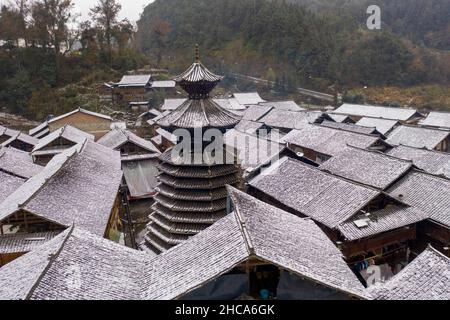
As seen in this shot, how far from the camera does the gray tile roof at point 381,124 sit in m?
53.9

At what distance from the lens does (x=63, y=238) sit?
12352 mm

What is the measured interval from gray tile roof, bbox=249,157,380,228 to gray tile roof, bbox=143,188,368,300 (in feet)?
30.6

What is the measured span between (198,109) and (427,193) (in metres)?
16.3

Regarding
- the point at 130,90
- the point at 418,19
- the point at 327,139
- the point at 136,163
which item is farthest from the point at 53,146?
the point at 418,19

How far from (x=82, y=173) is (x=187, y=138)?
11.9 meters

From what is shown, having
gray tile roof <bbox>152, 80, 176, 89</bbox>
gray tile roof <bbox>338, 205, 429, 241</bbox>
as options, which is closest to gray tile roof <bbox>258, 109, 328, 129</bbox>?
gray tile roof <bbox>152, 80, 176, 89</bbox>

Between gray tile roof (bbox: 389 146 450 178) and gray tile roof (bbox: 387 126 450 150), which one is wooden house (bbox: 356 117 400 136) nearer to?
gray tile roof (bbox: 387 126 450 150)

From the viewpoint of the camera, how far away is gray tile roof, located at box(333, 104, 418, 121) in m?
62.3

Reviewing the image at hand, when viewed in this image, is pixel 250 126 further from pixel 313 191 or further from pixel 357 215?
pixel 357 215

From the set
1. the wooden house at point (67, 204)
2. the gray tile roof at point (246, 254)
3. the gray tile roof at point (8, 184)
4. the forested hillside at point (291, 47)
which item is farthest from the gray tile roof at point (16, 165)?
the forested hillside at point (291, 47)

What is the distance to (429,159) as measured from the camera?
109 feet

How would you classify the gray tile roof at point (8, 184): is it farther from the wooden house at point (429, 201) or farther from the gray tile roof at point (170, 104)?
the gray tile roof at point (170, 104)

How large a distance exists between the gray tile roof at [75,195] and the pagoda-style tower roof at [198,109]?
7376 mm
